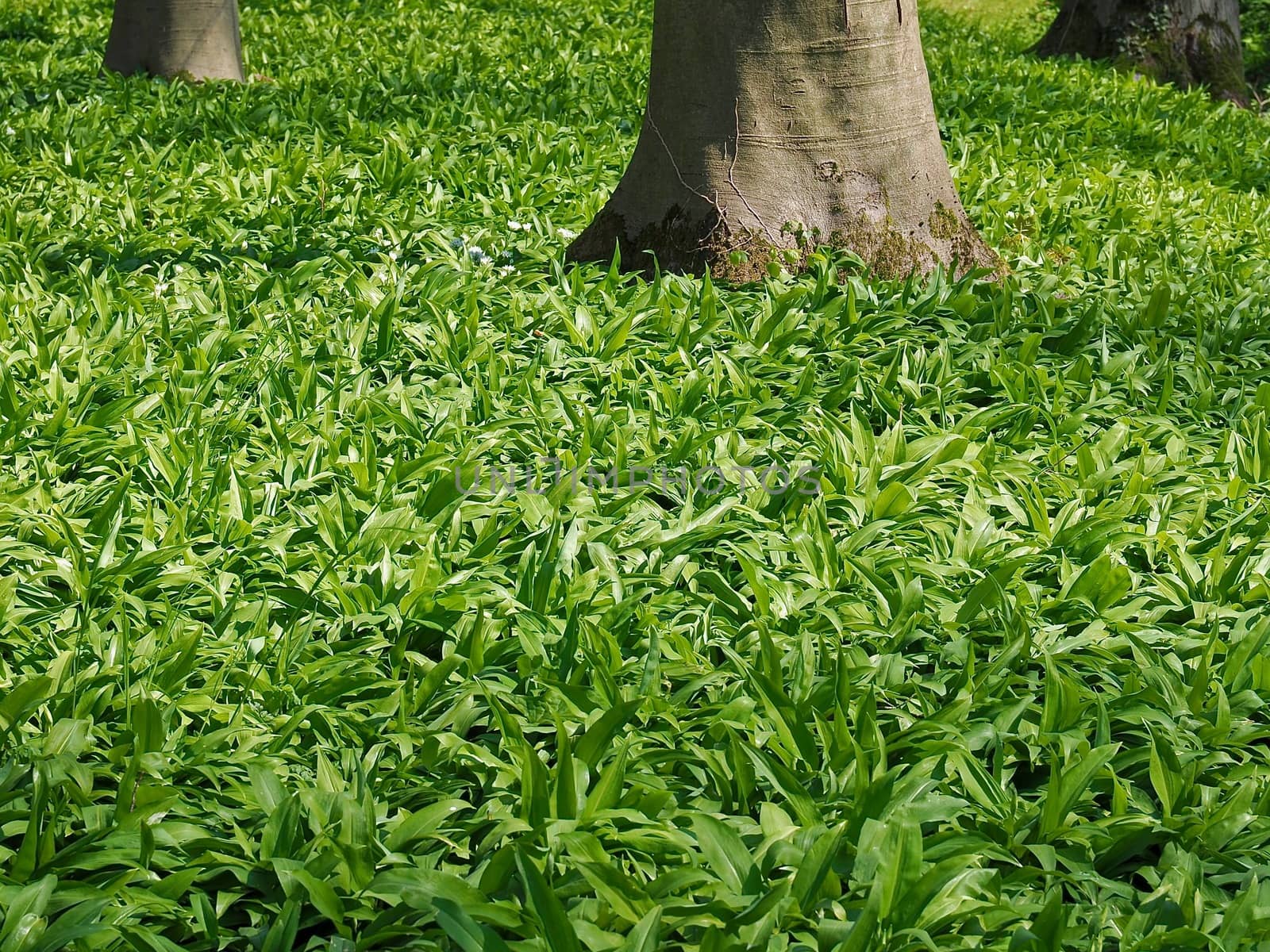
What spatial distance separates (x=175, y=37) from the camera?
277 inches

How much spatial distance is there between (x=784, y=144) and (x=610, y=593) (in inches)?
83.8

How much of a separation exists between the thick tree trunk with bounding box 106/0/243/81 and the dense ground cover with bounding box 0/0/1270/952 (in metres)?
2.47

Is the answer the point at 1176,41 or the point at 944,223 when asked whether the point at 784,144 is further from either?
the point at 1176,41

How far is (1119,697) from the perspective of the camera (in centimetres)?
225

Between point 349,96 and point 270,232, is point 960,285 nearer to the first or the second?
point 270,232

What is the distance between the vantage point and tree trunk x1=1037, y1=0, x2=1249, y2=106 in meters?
8.82

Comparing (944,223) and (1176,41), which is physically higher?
(1176,41)

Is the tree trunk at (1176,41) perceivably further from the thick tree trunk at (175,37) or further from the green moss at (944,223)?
the thick tree trunk at (175,37)

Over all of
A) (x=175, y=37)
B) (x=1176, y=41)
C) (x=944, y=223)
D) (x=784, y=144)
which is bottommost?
(x=944, y=223)

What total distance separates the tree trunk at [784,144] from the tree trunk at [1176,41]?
5508 millimetres

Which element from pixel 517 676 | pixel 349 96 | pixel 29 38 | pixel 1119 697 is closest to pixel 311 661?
pixel 517 676

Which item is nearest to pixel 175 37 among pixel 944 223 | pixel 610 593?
pixel 944 223

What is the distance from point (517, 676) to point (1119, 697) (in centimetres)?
112

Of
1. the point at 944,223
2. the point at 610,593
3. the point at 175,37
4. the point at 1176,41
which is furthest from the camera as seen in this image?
the point at 1176,41
